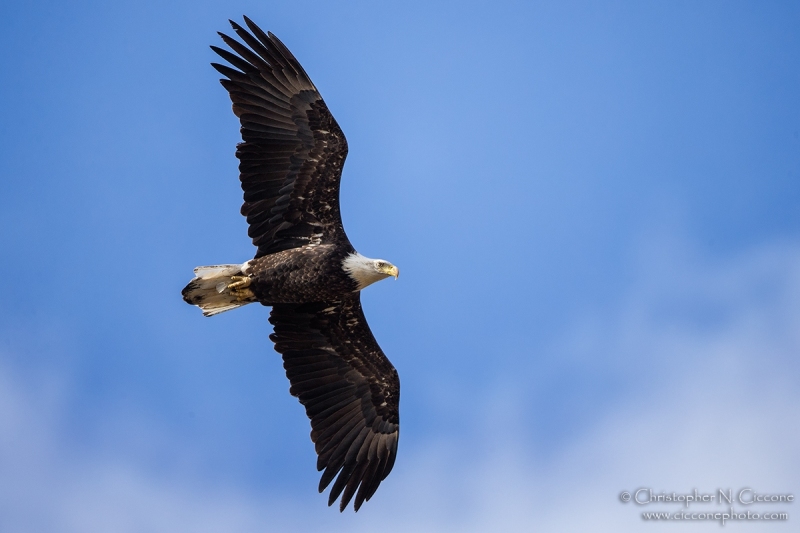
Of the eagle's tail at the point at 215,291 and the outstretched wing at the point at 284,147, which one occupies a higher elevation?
the outstretched wing at the point at 284,147

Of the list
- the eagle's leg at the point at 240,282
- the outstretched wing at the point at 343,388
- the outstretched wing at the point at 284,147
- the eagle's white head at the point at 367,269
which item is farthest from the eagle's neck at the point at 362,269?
the eagle's leg at the point at 240,282

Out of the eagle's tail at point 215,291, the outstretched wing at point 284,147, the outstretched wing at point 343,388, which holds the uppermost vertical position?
the outstretched wing at point 284,147

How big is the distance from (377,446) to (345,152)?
4848 millimetres

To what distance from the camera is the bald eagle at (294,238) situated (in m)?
13.6

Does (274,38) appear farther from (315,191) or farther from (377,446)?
(377,446)

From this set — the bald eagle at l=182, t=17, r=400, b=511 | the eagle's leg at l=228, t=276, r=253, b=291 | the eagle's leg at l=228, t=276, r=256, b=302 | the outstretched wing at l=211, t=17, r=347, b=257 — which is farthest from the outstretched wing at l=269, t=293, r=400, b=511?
the outstretched wing at l=211, t=17, r=347, b=257

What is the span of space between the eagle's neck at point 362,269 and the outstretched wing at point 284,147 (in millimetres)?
568

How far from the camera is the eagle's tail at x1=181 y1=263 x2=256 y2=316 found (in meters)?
13.8

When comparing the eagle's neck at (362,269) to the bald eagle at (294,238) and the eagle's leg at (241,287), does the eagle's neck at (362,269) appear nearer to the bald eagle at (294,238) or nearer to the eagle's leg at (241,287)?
the bald eagle at (294,238)

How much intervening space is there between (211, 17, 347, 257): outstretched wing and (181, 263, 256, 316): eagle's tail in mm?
590

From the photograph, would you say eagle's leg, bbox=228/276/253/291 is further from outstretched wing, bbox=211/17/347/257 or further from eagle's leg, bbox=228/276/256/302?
outstretched wing, bbox=211/17/347/257

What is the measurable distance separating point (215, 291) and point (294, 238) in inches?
58.3

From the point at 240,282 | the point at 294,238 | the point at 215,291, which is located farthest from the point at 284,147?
the point at 215,291

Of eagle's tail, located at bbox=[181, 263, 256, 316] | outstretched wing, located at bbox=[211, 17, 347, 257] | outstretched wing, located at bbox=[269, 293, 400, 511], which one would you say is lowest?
outstretched wing, located at bbox=[269, 293, 400, 511]
